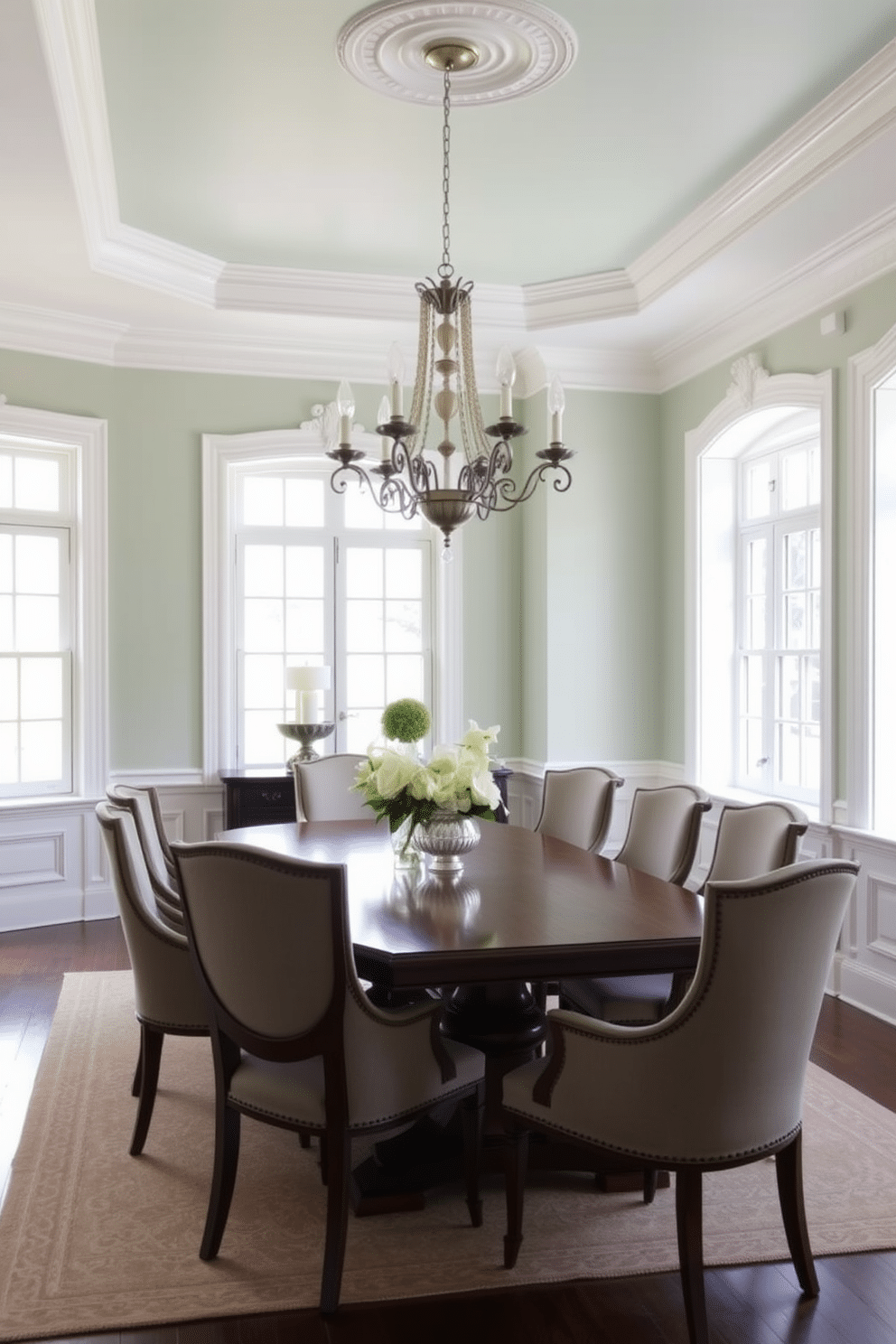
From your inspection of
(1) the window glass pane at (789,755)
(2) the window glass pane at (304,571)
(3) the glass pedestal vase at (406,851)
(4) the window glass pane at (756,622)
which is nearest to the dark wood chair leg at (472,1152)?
(3) the glass pedestal vase at (406,851)

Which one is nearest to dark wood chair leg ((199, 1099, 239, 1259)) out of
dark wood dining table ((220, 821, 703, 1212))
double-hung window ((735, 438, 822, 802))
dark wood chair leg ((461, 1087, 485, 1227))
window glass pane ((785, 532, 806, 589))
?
dark wood dining table ((220, 821, 703, 1212))

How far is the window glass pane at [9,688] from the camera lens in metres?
5.90

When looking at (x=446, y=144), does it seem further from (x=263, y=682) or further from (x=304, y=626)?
(x=263, y=682)

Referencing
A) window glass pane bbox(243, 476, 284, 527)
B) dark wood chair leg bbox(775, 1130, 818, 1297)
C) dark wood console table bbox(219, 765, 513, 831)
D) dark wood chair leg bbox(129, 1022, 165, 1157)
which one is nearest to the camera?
dark wood chair leg bbox(775, 1130, 818, 1297)

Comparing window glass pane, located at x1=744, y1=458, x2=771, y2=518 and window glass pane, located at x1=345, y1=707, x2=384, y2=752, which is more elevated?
window glass pane, located at x1=744, y1=458, x2=771, y2=518

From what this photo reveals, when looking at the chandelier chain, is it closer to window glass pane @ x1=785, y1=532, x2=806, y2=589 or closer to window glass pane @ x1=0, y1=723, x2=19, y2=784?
window glass pane @ x1=785, y1=532, x2=806, y2=589

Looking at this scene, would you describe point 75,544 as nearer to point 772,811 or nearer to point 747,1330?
point 772,811

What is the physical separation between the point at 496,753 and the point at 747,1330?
4.48 meters

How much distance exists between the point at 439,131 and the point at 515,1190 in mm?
3503

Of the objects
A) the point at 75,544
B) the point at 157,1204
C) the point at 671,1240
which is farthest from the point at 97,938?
the point at 671,1240

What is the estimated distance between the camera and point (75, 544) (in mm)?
6012

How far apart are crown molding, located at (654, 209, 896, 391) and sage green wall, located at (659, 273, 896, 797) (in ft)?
0.16

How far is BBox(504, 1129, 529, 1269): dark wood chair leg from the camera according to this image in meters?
2.50

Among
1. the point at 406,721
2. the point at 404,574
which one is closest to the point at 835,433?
the point at 406,721
